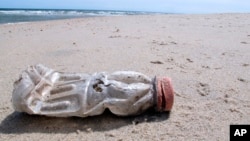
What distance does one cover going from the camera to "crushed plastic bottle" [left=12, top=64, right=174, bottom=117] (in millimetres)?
1877

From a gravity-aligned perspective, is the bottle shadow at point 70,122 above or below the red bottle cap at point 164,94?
below

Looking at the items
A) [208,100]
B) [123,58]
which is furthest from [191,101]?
[123,58]

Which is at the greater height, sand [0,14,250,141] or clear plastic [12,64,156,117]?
clear plastic [12,64,156,117]

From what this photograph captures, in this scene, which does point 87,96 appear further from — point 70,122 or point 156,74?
point 156,74

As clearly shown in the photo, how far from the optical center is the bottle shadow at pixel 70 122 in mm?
1861

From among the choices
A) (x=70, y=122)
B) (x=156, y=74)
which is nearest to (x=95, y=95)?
(x=70, y=122)

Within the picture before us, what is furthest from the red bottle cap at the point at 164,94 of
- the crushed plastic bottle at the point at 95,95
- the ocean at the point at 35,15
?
the ocean at the point at 35,15

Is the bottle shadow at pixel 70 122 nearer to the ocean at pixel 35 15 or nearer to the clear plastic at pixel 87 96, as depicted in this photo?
the clear plastic at pixel 87 96

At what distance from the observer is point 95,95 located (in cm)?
189

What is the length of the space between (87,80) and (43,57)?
77.5 inches

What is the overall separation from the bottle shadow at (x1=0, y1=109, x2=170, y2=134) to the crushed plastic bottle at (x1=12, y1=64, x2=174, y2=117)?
5 centimetres

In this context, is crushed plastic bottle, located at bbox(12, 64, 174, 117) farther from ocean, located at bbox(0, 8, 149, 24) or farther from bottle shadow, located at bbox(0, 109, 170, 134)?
ocean, located at bbox(0, 8, 149, 24)

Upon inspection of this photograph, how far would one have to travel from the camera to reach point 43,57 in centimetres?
383

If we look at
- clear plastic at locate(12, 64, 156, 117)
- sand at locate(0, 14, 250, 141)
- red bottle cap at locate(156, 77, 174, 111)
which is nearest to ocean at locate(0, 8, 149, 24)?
sand at locate(0, 14, 250, 141)
